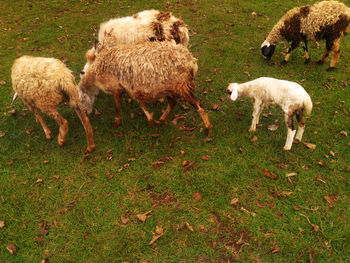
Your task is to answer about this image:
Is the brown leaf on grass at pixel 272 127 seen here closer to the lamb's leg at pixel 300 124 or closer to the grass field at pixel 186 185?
the grass field at pixel 186 185

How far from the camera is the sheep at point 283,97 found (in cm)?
441

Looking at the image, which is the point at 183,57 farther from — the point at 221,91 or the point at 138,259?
the point at 138,259

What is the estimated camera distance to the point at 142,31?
5945mm

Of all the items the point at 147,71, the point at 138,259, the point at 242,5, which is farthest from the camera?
the point at 242,5

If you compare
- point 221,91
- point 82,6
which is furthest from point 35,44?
point 221,91

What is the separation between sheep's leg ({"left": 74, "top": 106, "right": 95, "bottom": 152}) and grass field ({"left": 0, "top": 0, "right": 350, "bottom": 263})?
0.21 meters

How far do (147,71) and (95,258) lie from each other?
11.1ft

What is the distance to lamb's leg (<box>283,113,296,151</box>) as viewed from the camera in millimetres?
4598

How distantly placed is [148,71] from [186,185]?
2.34 m

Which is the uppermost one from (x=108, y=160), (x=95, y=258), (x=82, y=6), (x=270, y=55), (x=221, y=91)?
(x=82, y=6)

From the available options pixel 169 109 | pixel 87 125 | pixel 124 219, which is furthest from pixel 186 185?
pixel 87 125

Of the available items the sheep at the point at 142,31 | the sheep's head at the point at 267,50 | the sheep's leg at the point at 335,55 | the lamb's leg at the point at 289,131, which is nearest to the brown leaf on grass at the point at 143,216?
the lamb's leg at the point at 289,131

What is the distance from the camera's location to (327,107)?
6.02 metres

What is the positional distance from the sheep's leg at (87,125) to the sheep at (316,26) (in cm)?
595
